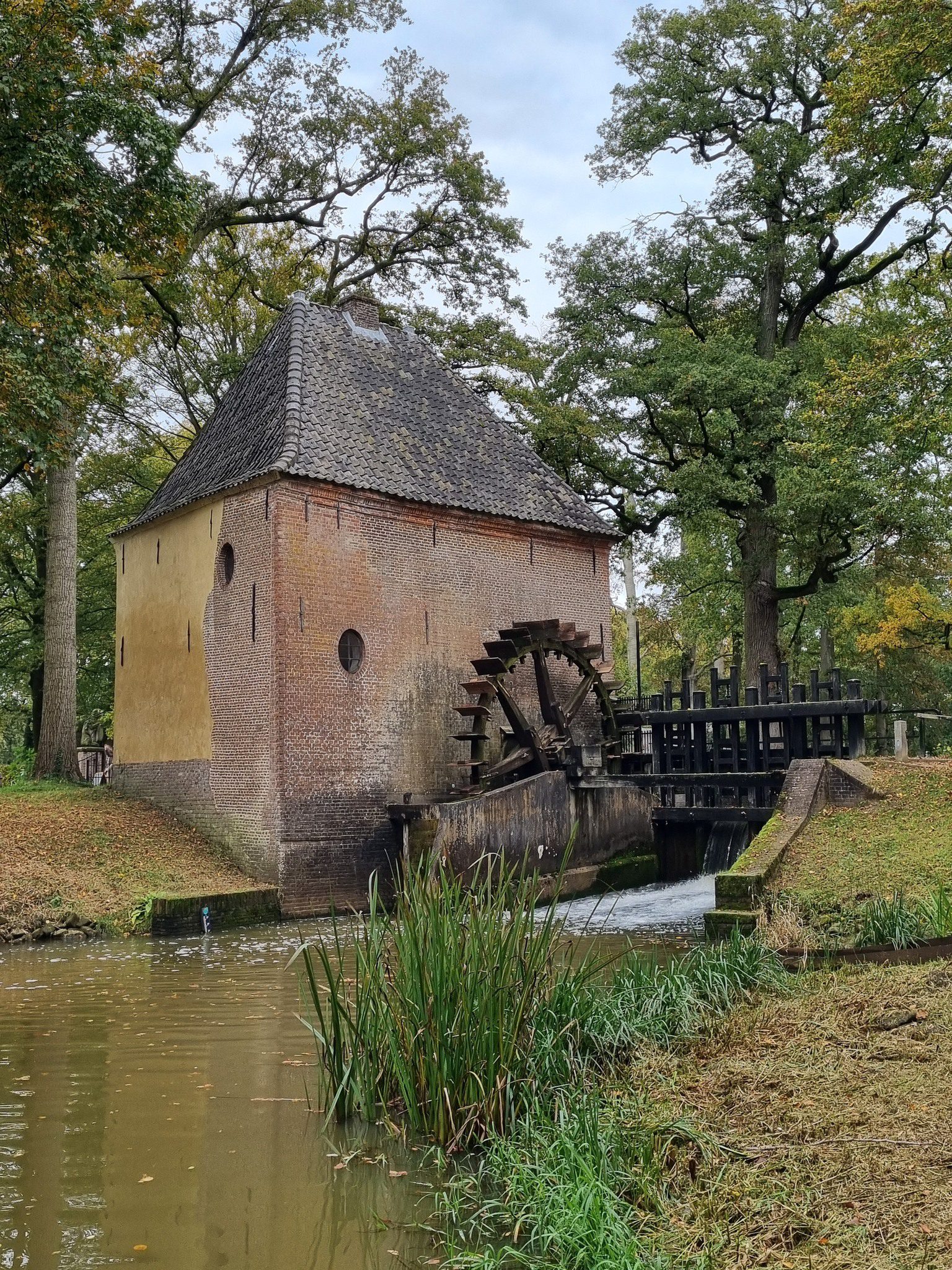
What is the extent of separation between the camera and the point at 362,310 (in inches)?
666

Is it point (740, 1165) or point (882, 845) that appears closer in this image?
point (740, 1165)

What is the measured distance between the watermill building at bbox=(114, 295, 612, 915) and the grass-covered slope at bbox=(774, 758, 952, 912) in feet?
16.8

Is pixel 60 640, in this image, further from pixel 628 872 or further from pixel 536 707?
pixel 628 872

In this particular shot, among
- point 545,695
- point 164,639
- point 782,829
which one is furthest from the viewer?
point 545,695

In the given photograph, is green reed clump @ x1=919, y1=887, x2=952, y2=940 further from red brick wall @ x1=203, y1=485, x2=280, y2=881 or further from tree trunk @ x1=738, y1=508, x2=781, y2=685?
tree trunk @ x1=738, y1=508, x2=781, y2=685

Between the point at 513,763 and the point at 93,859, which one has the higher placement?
the point at 513,763

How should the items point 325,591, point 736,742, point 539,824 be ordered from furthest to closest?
1. point 736,742
2. point 539,824
3. point 325,591

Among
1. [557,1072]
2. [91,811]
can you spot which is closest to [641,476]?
[91,811]

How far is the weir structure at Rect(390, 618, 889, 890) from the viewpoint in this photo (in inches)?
513

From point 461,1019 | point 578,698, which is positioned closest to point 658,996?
point 461,1019

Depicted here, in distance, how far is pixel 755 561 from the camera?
19.0 m

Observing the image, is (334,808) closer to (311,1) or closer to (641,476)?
(641,476)

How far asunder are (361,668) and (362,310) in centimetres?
611

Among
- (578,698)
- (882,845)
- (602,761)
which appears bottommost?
(882,845)
